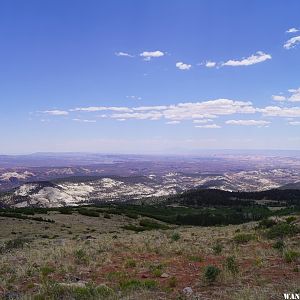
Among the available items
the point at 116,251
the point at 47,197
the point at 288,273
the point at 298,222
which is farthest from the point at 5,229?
the point at 47,197

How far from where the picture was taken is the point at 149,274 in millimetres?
15039

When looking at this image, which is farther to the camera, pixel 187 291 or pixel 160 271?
pixel 160 271

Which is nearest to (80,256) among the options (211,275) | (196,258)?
(196,258)

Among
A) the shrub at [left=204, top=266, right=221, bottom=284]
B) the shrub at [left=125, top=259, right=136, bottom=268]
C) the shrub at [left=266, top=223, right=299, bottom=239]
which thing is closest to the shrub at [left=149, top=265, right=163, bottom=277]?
the shrub at [left=125, top=259, right=136, bottom=268]

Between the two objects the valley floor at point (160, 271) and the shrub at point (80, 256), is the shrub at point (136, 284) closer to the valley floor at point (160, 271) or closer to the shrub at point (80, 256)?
the valley floor at point (160, 271)

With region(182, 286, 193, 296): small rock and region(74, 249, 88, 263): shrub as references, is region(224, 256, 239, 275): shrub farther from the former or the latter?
region(74, 249, 88, 263): shrub

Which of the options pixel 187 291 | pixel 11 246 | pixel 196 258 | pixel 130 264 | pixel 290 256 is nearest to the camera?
pixel 187 291

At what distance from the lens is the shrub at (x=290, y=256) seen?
15.8 metres

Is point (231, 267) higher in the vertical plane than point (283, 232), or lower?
higher

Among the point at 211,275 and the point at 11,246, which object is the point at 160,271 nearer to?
the point at 211,275

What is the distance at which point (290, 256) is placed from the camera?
16062 mm

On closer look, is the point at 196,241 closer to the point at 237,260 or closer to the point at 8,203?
the point at 237,260

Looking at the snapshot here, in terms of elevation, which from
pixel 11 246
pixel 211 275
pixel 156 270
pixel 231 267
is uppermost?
pixel 211 275

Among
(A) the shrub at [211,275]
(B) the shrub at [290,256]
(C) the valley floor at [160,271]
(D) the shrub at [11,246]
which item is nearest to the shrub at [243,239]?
(C) the valley floor at [160,271]
